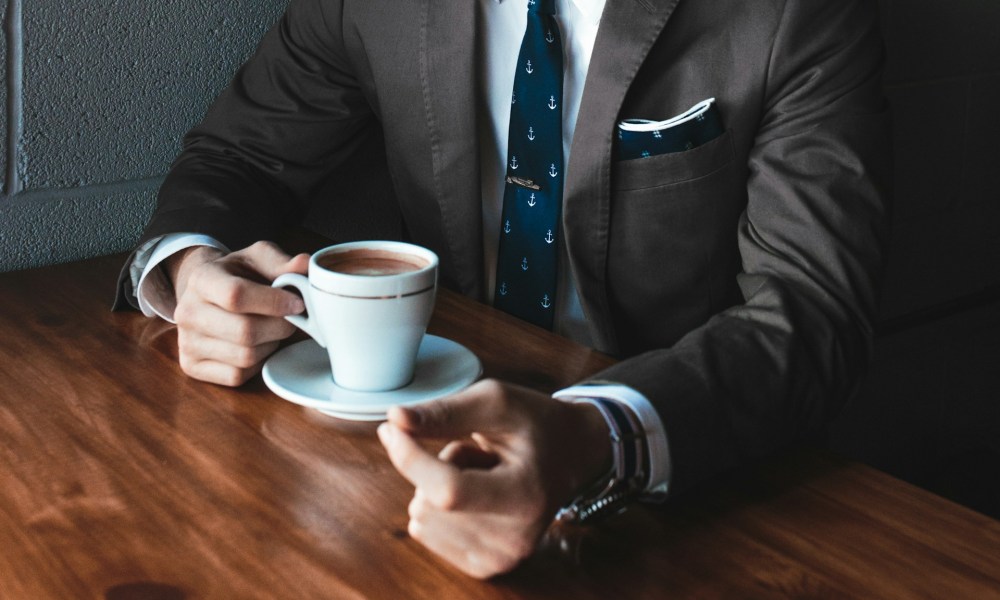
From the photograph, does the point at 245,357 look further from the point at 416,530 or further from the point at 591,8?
the point at 591,8

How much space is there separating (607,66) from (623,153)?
0.34 feet

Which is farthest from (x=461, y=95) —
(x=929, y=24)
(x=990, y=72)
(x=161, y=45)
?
(x=990, y=72)

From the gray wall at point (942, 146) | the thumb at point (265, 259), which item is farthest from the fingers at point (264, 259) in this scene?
the gray wall at point (942, 146)

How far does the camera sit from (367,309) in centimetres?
92

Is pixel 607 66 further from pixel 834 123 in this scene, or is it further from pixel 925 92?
pixel 925 92

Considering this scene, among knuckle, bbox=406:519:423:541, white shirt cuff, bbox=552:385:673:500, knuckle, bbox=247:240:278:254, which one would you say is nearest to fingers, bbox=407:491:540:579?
knuckle, bbox=406:519:423:541

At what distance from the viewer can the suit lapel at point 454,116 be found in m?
1.38

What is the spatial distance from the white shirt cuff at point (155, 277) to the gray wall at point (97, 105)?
26 centimetres

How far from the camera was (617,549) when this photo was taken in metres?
0.75

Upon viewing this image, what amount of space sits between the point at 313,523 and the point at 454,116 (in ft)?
2.49

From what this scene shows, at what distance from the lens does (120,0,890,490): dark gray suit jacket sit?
98 centimetres

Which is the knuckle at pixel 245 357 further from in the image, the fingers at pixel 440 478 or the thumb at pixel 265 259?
the fingers at pixel 440 478

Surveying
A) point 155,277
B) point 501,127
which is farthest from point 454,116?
point 155,277

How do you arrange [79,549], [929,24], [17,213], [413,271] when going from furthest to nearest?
1. [929,24]
2. [17,213]
3. [413,271]
4. [79,549]
